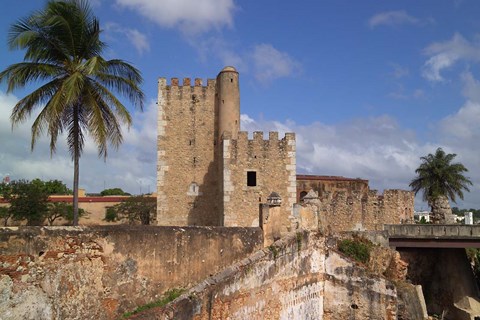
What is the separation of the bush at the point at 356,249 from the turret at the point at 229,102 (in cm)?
824

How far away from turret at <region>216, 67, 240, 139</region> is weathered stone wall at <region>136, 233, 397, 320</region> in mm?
11246

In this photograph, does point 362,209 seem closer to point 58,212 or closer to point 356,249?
point 356,249

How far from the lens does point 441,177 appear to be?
119 ft

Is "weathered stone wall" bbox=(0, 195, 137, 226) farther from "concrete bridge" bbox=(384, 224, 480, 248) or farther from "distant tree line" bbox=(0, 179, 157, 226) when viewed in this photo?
"concrete bridge" bbox=(384, 224, 480, 248)

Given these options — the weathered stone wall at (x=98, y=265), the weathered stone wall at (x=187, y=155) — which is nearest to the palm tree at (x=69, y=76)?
the weathered stone wall at (x=98, y=265)

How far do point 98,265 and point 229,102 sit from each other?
1693 cm

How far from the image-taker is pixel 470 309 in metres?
22.5

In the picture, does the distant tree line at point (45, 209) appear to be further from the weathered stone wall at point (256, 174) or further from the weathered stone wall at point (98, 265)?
the weathered stone wall at point (98, 265)

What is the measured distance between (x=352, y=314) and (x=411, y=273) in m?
11.5

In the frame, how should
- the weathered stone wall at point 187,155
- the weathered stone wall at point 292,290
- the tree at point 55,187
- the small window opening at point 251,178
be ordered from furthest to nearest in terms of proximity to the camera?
the tree at point 55,187, the weathered stone wall at point 187,155, the small window opening at point 251,178, the weathered stone wall at point 292,290

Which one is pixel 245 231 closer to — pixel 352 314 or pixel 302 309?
pixel 302 309

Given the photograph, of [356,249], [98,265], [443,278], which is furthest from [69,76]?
[443,278]

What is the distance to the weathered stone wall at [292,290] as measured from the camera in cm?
827

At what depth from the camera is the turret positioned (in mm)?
23453
